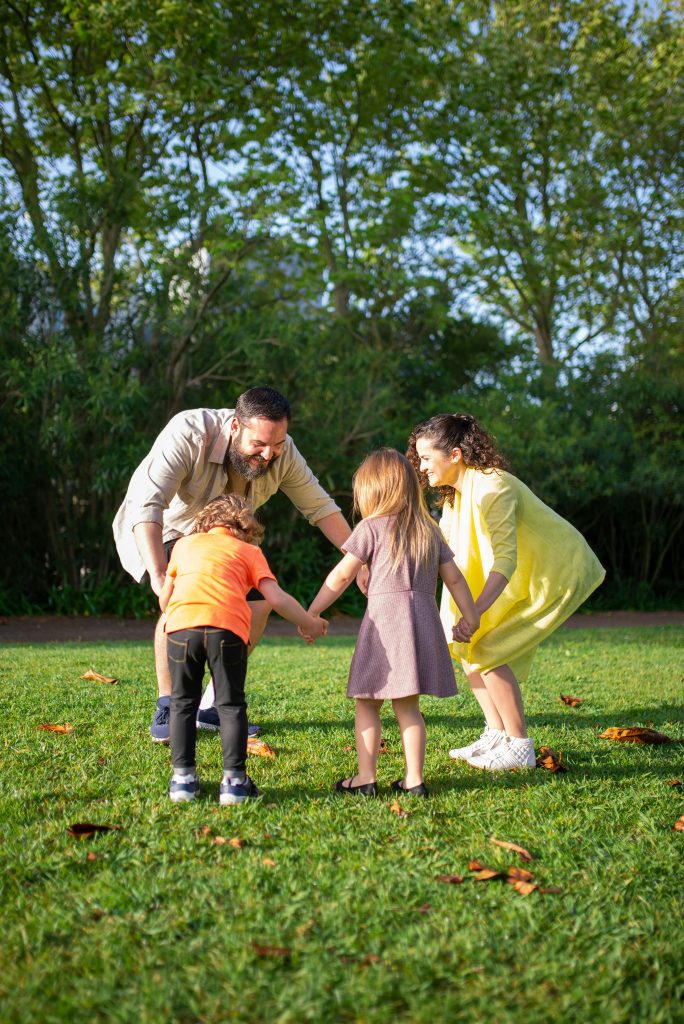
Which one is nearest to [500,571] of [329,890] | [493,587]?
[493,587]

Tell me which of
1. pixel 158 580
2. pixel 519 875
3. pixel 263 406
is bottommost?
pixel 519 875

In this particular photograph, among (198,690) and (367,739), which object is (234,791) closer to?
(198,690)

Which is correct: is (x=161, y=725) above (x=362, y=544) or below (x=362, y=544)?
below

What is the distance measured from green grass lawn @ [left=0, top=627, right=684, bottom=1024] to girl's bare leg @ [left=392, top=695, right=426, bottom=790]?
113 mm

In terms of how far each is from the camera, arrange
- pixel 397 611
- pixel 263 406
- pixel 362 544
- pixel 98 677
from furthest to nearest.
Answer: pixel 98 677 → pixel 263 406 → pixel 362 544 → pixel 397 611

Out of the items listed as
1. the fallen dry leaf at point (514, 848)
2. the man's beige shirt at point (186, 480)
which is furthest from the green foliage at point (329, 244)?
the fallen dry leaf at point (514, 848)

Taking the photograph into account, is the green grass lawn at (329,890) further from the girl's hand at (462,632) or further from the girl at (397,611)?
the girl's hand at (462,632)

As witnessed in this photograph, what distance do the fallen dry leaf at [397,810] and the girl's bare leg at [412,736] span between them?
0.18 meters

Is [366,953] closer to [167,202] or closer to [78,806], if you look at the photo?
[78,806]

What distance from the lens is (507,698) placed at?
395 centimetres

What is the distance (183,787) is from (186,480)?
1.69 metres

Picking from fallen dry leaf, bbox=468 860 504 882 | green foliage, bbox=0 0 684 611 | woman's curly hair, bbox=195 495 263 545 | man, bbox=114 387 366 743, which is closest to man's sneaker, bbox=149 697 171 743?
man, bbox=114 387 366 743

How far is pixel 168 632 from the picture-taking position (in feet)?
10.9

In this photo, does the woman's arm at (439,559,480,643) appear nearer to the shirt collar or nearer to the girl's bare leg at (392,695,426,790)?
the girl's bare leg at (392,695,426,790)
